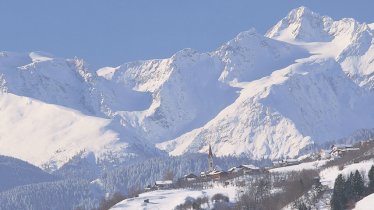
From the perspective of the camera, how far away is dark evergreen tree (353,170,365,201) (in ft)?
530

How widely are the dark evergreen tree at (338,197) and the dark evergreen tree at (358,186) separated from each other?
1471 mm

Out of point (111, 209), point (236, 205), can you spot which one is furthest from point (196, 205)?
point (111, 209)

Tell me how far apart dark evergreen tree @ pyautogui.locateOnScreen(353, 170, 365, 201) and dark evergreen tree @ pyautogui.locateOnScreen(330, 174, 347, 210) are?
1471mm

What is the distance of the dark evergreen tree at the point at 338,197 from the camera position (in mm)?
158000

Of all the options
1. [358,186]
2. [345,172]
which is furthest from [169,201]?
[358,186]

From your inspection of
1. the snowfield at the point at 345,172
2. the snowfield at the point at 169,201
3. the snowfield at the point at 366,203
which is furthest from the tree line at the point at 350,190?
the snowfield at the point at 169,201

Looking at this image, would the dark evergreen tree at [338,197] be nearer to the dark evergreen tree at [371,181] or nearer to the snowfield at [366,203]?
the snowfield at [366,203]

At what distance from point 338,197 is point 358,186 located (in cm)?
388

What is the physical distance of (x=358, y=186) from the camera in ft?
533

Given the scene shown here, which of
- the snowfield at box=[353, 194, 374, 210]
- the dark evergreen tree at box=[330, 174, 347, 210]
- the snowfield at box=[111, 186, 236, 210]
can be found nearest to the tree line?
the dark evergreen tree at box=[330, 174, 347, 210]

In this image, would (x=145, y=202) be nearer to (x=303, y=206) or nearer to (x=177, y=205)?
(x=177, y=205)

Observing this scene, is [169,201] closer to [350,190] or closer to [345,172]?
[345,172]

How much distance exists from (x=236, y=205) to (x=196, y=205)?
5.57m

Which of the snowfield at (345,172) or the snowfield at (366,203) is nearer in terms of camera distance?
the snowfield at (366,203)
